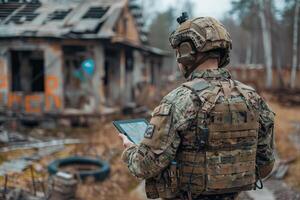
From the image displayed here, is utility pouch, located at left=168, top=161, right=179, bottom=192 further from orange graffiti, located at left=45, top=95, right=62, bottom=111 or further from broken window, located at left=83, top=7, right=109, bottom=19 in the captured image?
broken window, located at left=83, top=7, right=109, bottom=19

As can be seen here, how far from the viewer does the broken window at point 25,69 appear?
13.8 meters

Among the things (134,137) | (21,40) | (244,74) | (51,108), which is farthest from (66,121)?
(244,74)

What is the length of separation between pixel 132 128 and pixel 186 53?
0.65 meters

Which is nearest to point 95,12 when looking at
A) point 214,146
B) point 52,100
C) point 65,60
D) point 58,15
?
point 58,15

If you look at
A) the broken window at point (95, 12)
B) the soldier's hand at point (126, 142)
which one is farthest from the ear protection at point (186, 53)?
the broken window at point (95, 12)

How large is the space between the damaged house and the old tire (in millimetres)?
4130

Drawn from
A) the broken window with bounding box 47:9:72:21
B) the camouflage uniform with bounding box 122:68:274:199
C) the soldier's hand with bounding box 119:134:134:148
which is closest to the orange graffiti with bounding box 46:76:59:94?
the broken window with bounding box 47:9:72:21

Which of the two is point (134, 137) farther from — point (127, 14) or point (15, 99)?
point (127, 14)

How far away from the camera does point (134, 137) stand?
8.95 feet

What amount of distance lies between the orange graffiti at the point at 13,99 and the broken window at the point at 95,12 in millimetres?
3594

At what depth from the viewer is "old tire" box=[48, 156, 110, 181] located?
766cm

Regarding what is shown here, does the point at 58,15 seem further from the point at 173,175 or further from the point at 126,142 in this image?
the point at 173,175

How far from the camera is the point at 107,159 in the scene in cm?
928

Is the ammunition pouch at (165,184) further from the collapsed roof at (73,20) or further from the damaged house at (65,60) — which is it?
the damaged house at (65,60)
